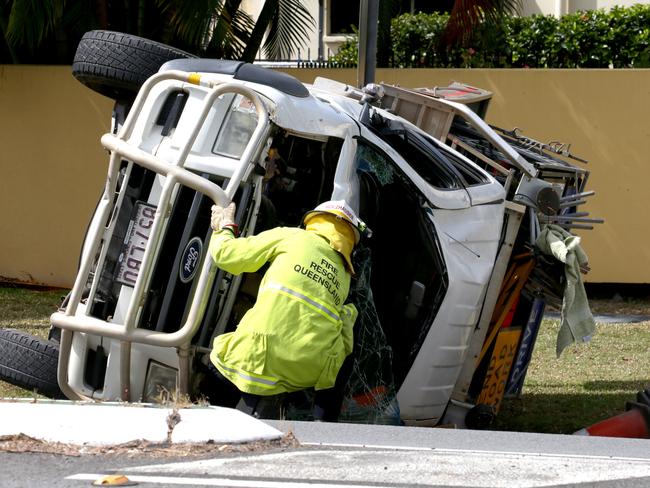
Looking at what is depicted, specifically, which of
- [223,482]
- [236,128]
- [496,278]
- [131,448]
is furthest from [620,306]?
[223,482]

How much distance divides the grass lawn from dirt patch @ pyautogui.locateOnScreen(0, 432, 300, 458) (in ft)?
8.96

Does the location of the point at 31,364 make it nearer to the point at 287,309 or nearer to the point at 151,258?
the point at 151,258

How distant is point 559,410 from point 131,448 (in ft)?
13.6

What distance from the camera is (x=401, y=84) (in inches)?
489

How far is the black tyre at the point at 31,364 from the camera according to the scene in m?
6.55

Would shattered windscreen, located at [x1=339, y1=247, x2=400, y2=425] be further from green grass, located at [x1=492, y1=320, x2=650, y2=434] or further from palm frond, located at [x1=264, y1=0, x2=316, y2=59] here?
palm frond, located at [x1=264, y1=0, x2=316, y2=59]

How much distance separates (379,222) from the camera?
6957 millimetres

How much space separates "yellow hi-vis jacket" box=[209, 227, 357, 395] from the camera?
5496mm

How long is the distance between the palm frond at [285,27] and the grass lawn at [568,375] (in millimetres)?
3714

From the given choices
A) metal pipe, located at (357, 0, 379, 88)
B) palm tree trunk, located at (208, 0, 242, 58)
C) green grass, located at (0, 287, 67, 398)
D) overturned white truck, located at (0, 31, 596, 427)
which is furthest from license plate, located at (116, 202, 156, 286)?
palm tree trunk, located at (208, 0, 242, 58)

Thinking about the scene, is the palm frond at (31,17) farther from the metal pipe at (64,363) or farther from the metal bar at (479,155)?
the metal pipe at (64,363)

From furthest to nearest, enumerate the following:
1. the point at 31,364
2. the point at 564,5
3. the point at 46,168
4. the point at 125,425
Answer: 1. the point at 564,5
2. the point at 46,168
3. the point at 31,364
4. the point at 125,425

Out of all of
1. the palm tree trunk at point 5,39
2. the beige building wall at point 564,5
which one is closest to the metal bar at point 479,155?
the palm tree trunk at point 5,39

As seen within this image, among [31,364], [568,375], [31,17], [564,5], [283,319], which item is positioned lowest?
[568,375]
